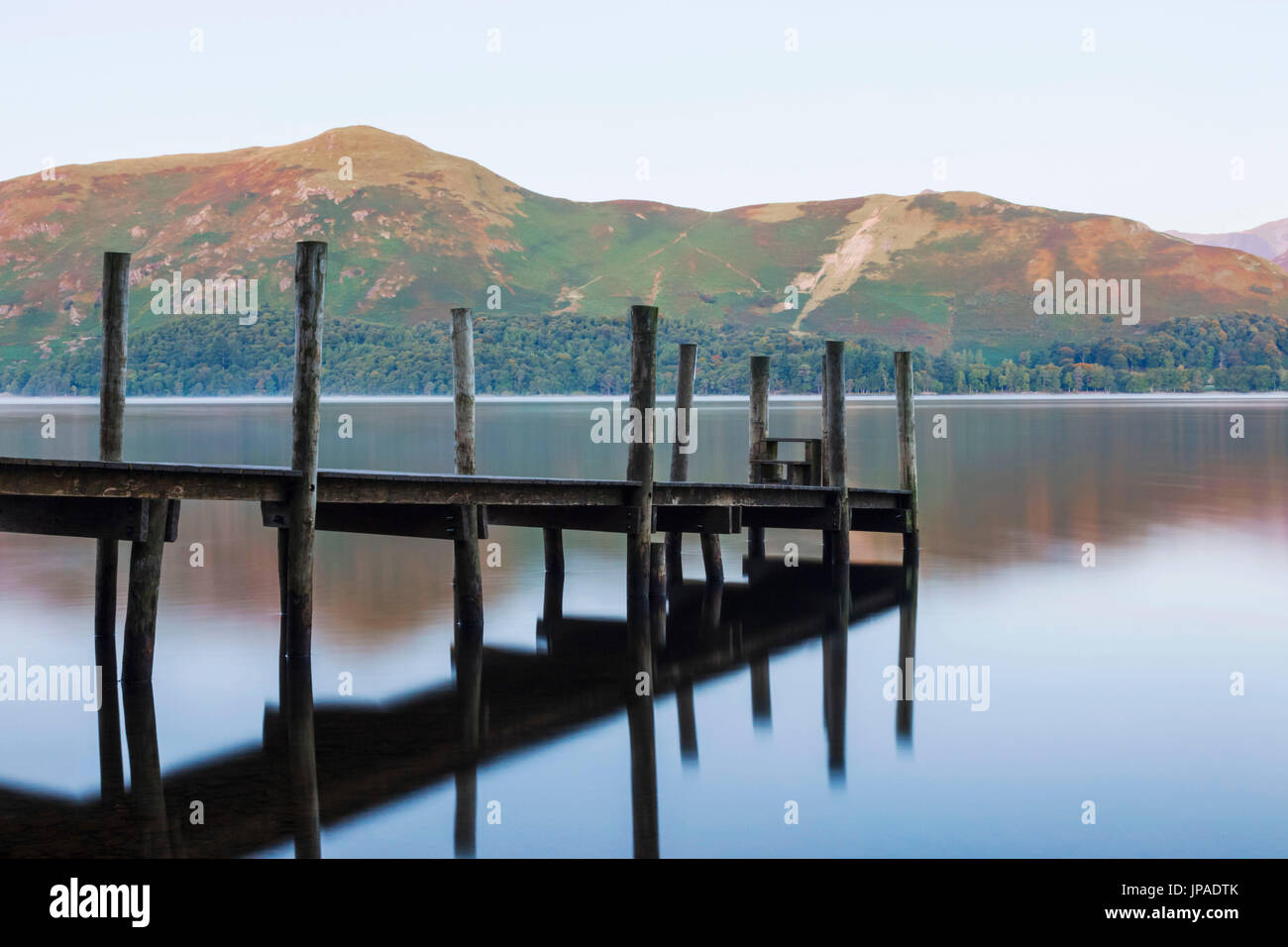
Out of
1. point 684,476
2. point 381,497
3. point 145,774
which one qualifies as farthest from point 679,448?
point 145,774

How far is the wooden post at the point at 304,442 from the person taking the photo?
47.9 ft

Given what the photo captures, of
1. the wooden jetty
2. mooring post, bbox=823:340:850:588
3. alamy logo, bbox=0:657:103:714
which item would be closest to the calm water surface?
alamy logo, bbox=0:657:103:714

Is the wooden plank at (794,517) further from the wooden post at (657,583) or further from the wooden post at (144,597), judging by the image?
the wooden post at (144,597)

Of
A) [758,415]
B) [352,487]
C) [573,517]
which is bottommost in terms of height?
[573,517]

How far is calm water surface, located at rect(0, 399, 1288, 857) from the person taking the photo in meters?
10.6

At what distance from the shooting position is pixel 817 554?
26.4 metres

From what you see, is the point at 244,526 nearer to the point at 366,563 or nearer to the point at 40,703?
the point at 366,563

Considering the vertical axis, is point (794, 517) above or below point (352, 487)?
below

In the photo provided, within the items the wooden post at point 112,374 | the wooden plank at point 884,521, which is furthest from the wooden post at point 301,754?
the wooden plank at point 884,521

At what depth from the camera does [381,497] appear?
15.6m

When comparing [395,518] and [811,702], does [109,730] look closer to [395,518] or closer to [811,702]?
[395,518]

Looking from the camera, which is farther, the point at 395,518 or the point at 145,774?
the point at 395,518
